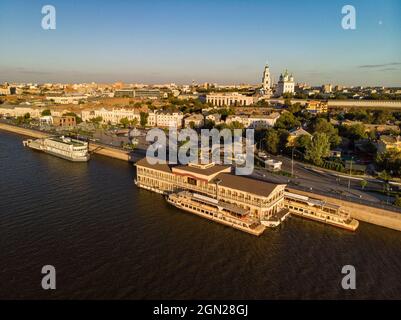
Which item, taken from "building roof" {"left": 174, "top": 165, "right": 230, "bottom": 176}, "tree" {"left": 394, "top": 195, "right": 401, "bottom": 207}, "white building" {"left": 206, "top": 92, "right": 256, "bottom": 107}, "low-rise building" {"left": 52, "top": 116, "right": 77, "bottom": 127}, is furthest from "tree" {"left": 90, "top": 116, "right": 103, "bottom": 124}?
"tree" {"left": 394, "top": 195, "right": 401, "bottom": 207}

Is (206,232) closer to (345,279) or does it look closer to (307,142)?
(345,279)

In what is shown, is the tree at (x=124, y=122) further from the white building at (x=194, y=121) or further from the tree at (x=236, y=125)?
the tree at (x=236, y=125)

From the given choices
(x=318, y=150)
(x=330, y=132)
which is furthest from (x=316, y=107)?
(x=318, y=150)

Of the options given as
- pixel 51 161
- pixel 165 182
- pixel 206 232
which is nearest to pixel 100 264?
pixel 206 232

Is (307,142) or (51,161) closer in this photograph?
(307,142)

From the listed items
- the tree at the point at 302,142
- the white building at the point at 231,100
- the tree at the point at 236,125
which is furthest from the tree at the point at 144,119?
the tree at the point at 302,142

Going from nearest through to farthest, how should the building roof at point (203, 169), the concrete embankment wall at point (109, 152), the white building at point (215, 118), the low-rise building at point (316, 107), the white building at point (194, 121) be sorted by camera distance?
the building roof at point (203, 169), the concrete embankment wall at point (109, 152), the white building at point (215, 118), the white building at point (194, 121), the low-rise building at point (316, 107)

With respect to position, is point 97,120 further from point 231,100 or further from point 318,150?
point 318,150
